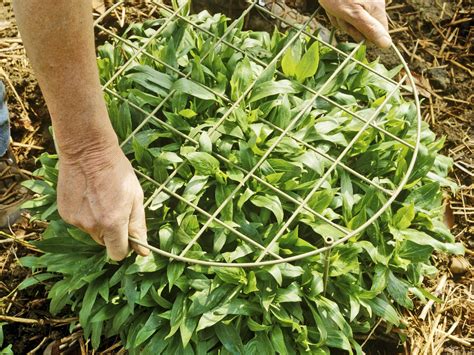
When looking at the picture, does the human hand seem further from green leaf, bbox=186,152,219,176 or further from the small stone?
the small stone

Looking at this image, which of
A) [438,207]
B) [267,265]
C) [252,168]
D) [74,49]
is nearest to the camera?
[74,49]

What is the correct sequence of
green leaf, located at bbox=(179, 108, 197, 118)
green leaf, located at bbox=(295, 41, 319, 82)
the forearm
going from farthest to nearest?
green leaf, located at bbox=(295, 41, 319, 82), green leaf, located at bbox=(179, 108, 197, 118), the forearm

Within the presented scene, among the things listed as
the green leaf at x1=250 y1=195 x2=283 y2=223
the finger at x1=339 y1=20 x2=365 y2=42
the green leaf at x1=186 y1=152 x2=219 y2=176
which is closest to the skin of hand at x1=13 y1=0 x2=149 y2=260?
the green leaf at x1=186 y1=152 x2=219 y2=176

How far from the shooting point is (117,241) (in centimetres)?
187

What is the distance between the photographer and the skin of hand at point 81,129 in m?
1.67

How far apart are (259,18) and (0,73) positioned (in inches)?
42.7

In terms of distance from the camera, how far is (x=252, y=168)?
2230 mm

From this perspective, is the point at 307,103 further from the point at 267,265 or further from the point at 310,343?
the point at 310,343

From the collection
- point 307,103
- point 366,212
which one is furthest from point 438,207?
point 307,103

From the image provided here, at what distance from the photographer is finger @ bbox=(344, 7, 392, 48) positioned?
2.33 meters

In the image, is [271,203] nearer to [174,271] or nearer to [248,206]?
[248,206]

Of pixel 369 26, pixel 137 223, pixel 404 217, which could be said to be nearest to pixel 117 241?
pixel 137 223

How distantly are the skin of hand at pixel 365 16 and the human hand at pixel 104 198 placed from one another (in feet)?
2.93

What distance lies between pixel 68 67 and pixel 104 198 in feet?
1.12
